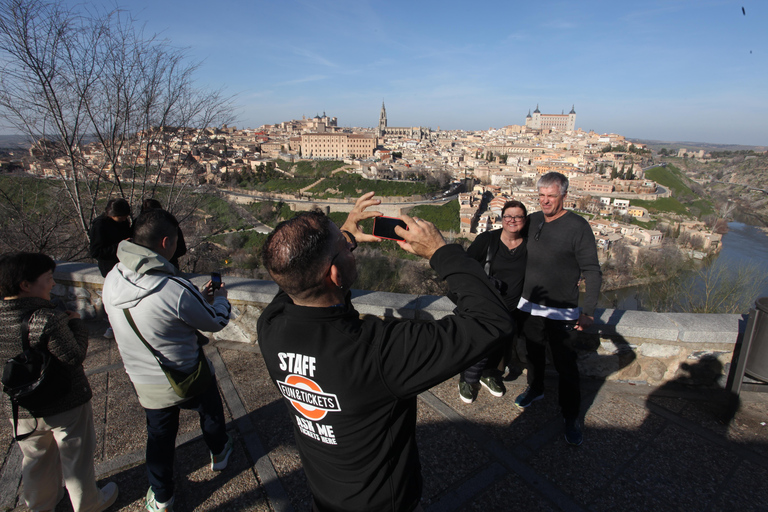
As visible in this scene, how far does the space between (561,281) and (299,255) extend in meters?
1.72

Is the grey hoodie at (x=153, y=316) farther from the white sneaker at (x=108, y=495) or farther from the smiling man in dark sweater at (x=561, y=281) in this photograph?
the smiling man in dark sweater at (x=561, y=281)

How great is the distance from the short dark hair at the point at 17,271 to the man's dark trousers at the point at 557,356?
2.34 metres

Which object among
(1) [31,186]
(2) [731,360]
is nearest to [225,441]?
(2) [731,360]

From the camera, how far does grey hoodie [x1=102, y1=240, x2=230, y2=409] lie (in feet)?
4.58

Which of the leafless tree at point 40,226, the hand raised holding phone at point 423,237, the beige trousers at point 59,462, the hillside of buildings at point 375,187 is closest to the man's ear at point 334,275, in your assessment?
the hand raised holding phone at point 423,237

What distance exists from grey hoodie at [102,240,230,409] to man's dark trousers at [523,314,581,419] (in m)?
1.70

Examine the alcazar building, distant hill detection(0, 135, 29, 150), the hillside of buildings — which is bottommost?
the hillside of buildings

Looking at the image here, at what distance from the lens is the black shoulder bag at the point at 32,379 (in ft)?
4.33

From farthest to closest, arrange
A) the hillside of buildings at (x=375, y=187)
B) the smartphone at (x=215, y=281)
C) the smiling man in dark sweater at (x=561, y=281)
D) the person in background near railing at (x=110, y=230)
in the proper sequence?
the hillside of buildings at (x=375, y=187) < the person in background near railing at (x=110, y=230) < the smiling man in dark sweater at (x=561, y=281) < the smartphone at (x=215, y=281)

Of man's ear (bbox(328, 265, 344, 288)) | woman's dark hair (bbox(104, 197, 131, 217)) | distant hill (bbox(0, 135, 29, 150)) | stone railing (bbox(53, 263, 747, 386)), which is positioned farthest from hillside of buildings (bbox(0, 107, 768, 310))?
man's ear (bbox(328, 265, 344, 288))

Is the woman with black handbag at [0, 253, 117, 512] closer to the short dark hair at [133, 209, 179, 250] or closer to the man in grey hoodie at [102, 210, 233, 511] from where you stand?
the man in grey hoodie at [102, 210, 233, 511]

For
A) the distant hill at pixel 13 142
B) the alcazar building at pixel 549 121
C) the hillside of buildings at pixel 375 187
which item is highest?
the alcazar building at pixel 549 121

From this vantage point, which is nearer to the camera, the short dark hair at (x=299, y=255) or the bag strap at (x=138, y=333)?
the short dark hair at (x=299, y=255)

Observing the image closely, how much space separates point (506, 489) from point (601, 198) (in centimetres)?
5493
